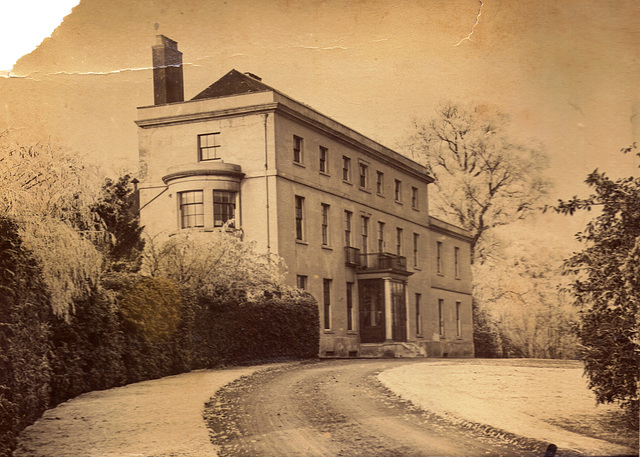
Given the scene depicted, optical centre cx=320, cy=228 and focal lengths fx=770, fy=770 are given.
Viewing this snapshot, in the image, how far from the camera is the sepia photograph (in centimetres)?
743

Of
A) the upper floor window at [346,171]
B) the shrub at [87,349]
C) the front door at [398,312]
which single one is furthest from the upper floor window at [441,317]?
the shrub at [87,349]

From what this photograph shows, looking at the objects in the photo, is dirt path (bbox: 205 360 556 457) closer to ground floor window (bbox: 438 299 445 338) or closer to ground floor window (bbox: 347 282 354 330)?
ground floor window (bbox: 347 282 354 330)

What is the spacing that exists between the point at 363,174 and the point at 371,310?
4.99 ft

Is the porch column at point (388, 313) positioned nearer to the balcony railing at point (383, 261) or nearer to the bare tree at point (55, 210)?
the balcony railing at point (383, 261)

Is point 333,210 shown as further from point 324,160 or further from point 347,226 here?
point 324,160

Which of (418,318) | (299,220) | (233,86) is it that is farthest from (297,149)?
(418,318)

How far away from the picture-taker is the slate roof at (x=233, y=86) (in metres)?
7.87

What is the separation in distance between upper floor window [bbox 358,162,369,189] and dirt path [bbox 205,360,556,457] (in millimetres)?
2005

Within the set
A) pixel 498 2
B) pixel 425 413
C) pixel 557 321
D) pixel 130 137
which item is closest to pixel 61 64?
pixel 130 137

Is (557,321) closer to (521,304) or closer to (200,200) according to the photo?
(521,304)

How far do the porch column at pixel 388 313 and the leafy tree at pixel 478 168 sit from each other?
0.95 m

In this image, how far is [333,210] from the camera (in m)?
8.31

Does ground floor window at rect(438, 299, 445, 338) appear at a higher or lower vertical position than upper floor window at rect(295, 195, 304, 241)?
lower

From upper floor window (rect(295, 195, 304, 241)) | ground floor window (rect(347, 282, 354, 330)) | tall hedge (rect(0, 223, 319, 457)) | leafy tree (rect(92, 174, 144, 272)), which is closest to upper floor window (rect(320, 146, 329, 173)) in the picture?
upper floor window (rect(295, 195, 304, 241))
